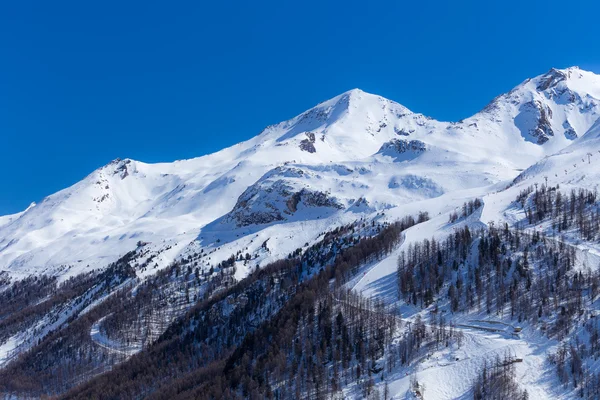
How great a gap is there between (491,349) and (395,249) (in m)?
60.2

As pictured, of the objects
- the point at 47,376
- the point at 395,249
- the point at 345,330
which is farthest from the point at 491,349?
the point at 47,376

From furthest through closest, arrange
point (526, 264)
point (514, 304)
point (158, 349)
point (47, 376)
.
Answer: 1. point (47, 376)
2. point (158, 349)
3. point (526, 264)
4. point (514, 304)

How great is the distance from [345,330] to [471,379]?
1031 inches

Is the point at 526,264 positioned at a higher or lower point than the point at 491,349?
higher

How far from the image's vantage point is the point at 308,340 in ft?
370

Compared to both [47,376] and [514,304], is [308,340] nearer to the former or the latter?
[514,304]

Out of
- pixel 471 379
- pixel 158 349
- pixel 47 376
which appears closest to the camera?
pixel 471 379

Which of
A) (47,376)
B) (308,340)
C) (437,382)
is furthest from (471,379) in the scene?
(47,376)

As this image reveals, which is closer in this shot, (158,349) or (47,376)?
(158,349)

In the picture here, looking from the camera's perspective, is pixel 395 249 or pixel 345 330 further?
pixel 395 249

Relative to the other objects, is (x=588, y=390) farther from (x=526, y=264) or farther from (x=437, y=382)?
(x=526, y=264)

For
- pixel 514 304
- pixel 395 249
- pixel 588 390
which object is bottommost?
pixel 588 390

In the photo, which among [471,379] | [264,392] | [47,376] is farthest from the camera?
[47,376]

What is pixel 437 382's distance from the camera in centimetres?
9425
